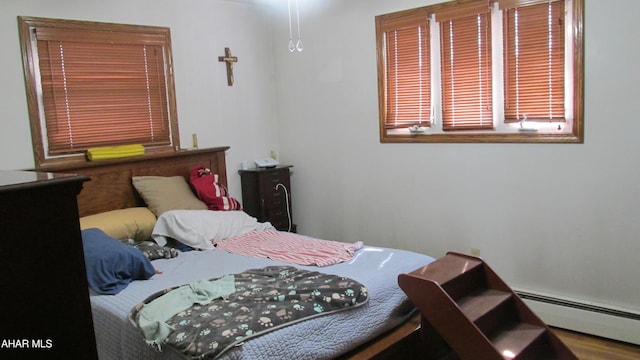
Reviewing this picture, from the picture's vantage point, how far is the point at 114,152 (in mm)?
3637

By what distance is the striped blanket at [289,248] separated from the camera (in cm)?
299

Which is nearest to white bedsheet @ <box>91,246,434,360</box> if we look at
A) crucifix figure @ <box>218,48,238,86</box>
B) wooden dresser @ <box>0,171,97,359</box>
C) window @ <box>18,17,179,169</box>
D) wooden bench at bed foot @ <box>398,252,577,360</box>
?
wooden bench at bed foot @ <box>398,252,577,360</box>

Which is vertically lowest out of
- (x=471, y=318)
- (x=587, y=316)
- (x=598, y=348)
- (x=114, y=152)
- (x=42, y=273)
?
(x=598, y=348)

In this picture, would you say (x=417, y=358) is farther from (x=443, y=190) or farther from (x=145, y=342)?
(x=443, y=190)

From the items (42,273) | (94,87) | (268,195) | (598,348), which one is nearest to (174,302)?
(42,273)

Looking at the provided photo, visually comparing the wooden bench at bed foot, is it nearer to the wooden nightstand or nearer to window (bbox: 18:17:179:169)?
the wooden nightstand

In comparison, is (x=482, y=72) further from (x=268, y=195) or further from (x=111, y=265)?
(x=111, y=265)

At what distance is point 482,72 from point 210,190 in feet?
7.25

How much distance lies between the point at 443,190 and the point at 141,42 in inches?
101

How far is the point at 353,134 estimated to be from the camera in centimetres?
433

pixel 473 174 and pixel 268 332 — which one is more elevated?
pixel 473 174

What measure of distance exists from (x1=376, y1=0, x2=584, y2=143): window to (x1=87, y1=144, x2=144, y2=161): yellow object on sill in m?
1.92

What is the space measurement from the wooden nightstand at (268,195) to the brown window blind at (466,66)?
159cm

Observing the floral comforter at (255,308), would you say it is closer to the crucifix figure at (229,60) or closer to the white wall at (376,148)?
the white wall at (376,148)
